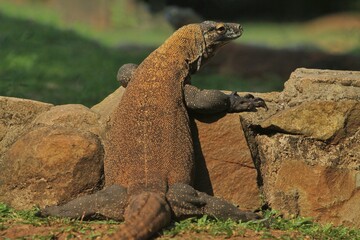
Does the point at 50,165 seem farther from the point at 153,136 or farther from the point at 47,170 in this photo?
the point at 153,136

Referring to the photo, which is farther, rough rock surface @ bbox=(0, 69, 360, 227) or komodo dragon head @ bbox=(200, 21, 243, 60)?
komodo dragon head @ bbox=(200, 21, 243, 60)

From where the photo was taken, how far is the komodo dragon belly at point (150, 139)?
594 centimetres

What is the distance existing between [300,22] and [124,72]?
19.4m

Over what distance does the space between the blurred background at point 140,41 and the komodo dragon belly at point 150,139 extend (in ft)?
14.8

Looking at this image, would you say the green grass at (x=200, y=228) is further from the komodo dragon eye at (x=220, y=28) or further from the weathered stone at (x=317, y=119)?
the komodo dragon eye at (x=220, y=28)

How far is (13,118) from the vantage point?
21.3 ft

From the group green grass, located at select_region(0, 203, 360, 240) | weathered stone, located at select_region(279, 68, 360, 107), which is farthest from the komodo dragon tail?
weathered stone, located at select_region(279, 68, 360, 107)

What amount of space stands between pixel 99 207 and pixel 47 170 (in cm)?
62

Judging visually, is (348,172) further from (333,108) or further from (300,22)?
(300,22)

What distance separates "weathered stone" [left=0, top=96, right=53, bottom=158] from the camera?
6441 mm

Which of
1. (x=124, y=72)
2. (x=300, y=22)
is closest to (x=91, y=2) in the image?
(x=300, y=22)

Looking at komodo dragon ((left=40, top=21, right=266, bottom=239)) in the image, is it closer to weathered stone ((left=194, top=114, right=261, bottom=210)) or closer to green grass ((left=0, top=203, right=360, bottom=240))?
green grass ((left=0, top=203, right=360, bottom=240))

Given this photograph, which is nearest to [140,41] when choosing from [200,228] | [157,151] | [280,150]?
[280,150]

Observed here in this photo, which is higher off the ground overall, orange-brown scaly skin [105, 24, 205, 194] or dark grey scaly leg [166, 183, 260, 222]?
orange-brown scaly skin [105, 24, 205, 194]
